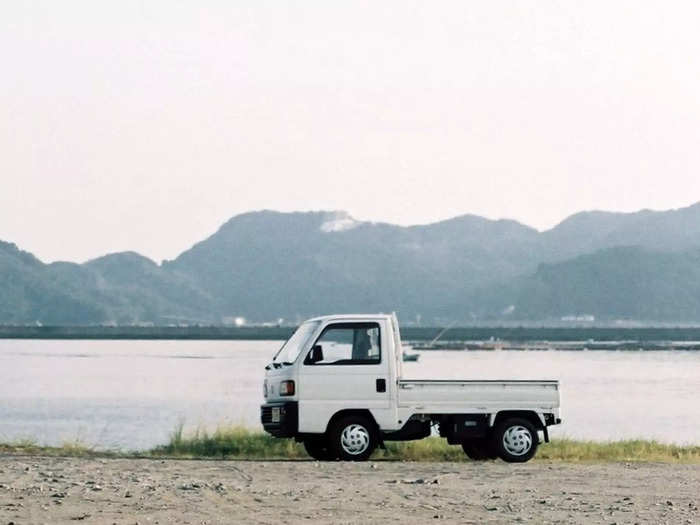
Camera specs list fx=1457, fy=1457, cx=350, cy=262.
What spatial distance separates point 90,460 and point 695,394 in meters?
86.3

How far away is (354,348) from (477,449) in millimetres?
2850

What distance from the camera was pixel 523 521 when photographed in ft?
48.3

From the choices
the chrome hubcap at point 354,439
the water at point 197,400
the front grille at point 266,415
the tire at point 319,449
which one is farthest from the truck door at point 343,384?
the water at point 197,400

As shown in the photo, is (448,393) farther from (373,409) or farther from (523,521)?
(523,521)

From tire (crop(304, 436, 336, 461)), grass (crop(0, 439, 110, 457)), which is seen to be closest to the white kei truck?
tire (crop(304, 436, 336, 461))

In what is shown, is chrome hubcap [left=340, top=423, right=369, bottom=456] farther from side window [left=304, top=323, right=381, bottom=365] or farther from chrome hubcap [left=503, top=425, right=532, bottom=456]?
chrome hubcap [left=503, top=425, right=532, bottom=456]

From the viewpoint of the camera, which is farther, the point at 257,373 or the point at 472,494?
the point at 257,373

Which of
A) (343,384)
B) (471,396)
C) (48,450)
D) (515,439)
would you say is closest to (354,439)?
(343,384)

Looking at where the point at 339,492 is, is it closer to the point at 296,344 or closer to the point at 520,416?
the point at 296,344

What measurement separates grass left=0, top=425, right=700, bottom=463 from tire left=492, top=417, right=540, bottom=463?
118cm

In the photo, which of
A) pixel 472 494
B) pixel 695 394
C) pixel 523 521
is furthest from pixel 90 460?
pixel 695 394

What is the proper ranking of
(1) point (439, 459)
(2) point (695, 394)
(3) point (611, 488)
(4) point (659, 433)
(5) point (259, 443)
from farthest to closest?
(2) point (695, 394) < (4) point (659, 433) < (5) point (259, 443) < (1) point (439, 459) < (3) point (611, 488)

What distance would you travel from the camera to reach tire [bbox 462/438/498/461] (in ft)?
73.3

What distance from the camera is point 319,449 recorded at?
2272 centimetres
